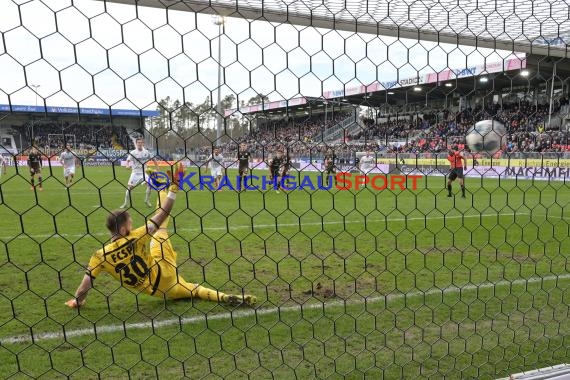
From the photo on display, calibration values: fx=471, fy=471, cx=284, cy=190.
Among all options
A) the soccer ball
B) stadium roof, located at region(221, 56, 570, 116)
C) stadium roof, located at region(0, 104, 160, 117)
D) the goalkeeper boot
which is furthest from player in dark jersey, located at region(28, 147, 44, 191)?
the soccer ball

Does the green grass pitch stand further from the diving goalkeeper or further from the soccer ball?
the soccer ball

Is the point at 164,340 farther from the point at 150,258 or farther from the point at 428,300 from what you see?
the point at 428,300

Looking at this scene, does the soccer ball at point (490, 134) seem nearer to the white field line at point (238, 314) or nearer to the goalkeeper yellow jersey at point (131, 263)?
the white field line at point (238, 314)

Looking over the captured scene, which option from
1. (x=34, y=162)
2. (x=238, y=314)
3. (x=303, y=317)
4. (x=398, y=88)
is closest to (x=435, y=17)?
(x=398, y=88)

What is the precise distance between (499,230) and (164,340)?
636cm

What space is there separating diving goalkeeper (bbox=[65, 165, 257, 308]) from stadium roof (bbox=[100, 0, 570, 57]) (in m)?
1.34

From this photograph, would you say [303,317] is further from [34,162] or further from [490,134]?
[34,162]

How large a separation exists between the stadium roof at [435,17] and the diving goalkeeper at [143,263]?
4.41 ft

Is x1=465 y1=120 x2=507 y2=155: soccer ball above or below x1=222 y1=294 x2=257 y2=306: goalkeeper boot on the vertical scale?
above

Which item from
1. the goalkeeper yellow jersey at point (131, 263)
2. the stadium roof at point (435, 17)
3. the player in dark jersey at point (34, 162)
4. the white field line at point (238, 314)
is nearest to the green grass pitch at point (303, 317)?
the white field line at point (238, 314)

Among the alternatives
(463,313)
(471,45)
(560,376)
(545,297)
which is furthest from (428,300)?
(471,45)

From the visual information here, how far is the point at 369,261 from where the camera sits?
582 centimetres

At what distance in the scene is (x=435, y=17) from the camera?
3.73 m

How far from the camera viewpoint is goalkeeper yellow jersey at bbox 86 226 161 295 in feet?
12.6
